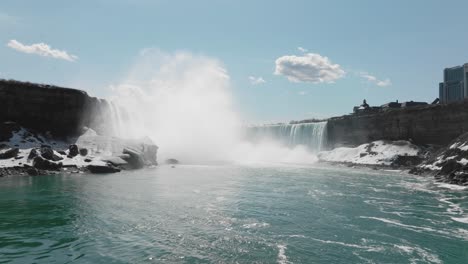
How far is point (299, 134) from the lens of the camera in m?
79.5

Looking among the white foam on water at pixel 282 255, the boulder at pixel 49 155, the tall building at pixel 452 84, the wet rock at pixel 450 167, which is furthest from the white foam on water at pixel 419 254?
the tall building at pixel 452 84

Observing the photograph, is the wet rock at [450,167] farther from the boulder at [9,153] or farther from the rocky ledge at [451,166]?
the boulder at [9,153]

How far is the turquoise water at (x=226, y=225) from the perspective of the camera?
12211mm

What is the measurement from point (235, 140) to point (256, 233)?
8808 cm

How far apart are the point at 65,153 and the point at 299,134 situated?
50853 mm

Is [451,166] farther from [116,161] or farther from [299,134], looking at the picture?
[299,134]

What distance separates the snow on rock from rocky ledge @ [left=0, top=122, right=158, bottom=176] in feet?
104

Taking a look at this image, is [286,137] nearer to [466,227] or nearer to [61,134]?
[61,134]

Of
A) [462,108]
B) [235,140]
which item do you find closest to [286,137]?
[235,140]

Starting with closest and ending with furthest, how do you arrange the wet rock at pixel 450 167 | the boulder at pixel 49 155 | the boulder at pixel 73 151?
1. the wet rock at pixel 450 167
2. the boulder at pixel 49 155
3. the boulder at pixel 73 151

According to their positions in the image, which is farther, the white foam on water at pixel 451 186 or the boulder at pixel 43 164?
the boulder at pixel 43 164

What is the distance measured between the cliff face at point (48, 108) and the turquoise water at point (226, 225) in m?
21.8

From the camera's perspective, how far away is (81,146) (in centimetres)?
4528

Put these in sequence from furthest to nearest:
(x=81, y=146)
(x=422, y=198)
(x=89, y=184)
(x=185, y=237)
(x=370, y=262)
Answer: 1. (x=81, y=146)
2. (x=89, y=184)
3. (x=422, y=198)
4. (x=185, y=237)
5. (x=370, y=262)
